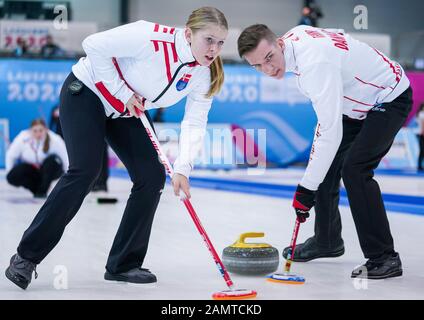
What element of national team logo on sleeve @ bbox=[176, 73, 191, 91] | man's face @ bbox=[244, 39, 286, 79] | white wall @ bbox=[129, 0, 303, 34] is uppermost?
white wall @ bbox=[129, 0, 303, 34]

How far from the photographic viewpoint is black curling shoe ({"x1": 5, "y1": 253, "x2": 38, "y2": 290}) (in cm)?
283

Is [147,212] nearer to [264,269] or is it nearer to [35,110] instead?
[264,269]

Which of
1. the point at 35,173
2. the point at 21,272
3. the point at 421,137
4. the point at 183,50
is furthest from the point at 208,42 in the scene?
the point at 421,137

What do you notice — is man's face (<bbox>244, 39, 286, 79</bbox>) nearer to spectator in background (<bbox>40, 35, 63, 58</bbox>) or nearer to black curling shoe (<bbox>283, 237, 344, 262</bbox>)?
black curling shoe (<bbox>283, 237, 344, 262</bbox>)

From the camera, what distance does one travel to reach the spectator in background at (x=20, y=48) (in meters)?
12.1

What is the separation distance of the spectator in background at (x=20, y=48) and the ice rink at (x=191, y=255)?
547 cm

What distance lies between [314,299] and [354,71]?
1006 mm

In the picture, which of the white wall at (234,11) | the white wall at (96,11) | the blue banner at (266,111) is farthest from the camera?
the white wall at (234,11)

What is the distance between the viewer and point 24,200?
709cm

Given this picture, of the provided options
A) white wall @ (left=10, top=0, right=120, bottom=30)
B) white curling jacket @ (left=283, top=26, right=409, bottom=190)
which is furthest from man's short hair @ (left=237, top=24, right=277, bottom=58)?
white wall @ (left=10, top=0, right=120, bottom=30)

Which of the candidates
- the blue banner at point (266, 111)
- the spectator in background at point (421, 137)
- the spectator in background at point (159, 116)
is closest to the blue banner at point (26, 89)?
the blue banner at point (266, 111)

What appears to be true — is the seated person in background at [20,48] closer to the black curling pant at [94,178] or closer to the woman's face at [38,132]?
the woman's face at [38,132]

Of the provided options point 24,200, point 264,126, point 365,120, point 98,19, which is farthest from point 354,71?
point 98,19

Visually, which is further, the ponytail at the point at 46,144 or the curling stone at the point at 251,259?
the ponytail at the point at 46,144
